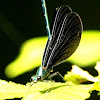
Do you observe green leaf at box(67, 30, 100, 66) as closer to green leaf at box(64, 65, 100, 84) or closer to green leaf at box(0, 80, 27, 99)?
green leaf at box(64, 65, 100, 84)

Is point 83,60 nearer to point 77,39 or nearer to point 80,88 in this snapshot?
point 77,39

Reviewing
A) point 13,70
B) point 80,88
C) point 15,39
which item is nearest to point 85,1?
point 15,39

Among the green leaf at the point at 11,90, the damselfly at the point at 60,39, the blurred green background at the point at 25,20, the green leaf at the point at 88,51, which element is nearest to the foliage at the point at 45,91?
the green leaf at the point at 11,90

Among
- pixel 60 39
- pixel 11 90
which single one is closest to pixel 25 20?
pixel 60 39

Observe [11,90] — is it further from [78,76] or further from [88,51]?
[88,51]

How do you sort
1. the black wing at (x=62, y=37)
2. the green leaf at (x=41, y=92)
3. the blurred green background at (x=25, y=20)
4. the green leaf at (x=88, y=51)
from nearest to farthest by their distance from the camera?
the green leaf at (x=41, y=92) → the black wing at (x=62, y=37) → the green leaf at (x=88, y=51) → the blurred green background at (x=25, y=20)

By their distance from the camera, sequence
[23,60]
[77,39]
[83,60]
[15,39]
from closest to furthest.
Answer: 1. [77,39]
2. [83,60]
3. [23,60]
4. [15,39]

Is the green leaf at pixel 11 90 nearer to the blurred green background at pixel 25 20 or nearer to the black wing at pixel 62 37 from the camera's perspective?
the black wing at pixel 62 37
